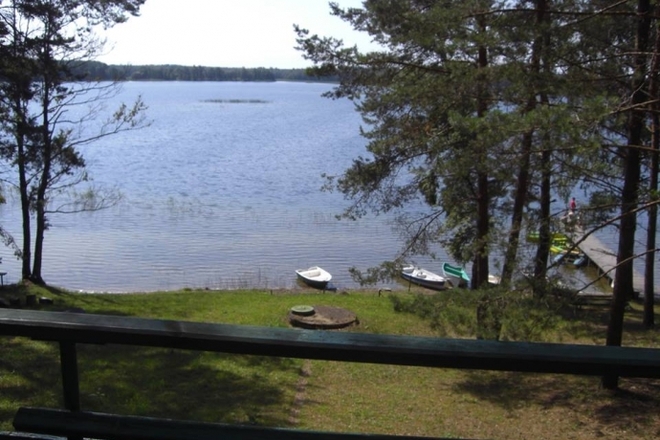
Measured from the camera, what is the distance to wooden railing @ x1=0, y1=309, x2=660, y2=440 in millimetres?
1718

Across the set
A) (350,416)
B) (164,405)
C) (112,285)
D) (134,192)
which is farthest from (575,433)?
(134,192)

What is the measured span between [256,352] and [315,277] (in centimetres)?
1983

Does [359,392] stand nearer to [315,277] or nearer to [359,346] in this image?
[359,346]

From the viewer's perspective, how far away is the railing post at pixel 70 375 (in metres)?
1.94

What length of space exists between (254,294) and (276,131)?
141 ft

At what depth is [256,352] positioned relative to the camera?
181cm

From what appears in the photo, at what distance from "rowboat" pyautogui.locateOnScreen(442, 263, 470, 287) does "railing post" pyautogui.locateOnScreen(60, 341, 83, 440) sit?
22.0 m

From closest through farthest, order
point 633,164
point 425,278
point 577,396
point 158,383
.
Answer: point 158,383 → point 633,164 → point 577,396 → point 425,278

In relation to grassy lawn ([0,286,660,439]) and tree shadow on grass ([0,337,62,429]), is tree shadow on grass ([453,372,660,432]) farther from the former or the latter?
tree shadow on grass ([0,337,62,429])

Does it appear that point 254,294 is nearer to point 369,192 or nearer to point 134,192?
point 369,192

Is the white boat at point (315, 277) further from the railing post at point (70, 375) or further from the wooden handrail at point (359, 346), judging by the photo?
the wooden handrail at point (359, 346)

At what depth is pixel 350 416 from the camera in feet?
24.9

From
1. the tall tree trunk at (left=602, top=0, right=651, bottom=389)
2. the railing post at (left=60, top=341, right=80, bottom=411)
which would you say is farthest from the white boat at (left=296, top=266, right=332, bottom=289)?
the railing post at (left=60, top=341, right=80, bottom=411)

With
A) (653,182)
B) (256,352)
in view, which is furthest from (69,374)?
(653,182)
